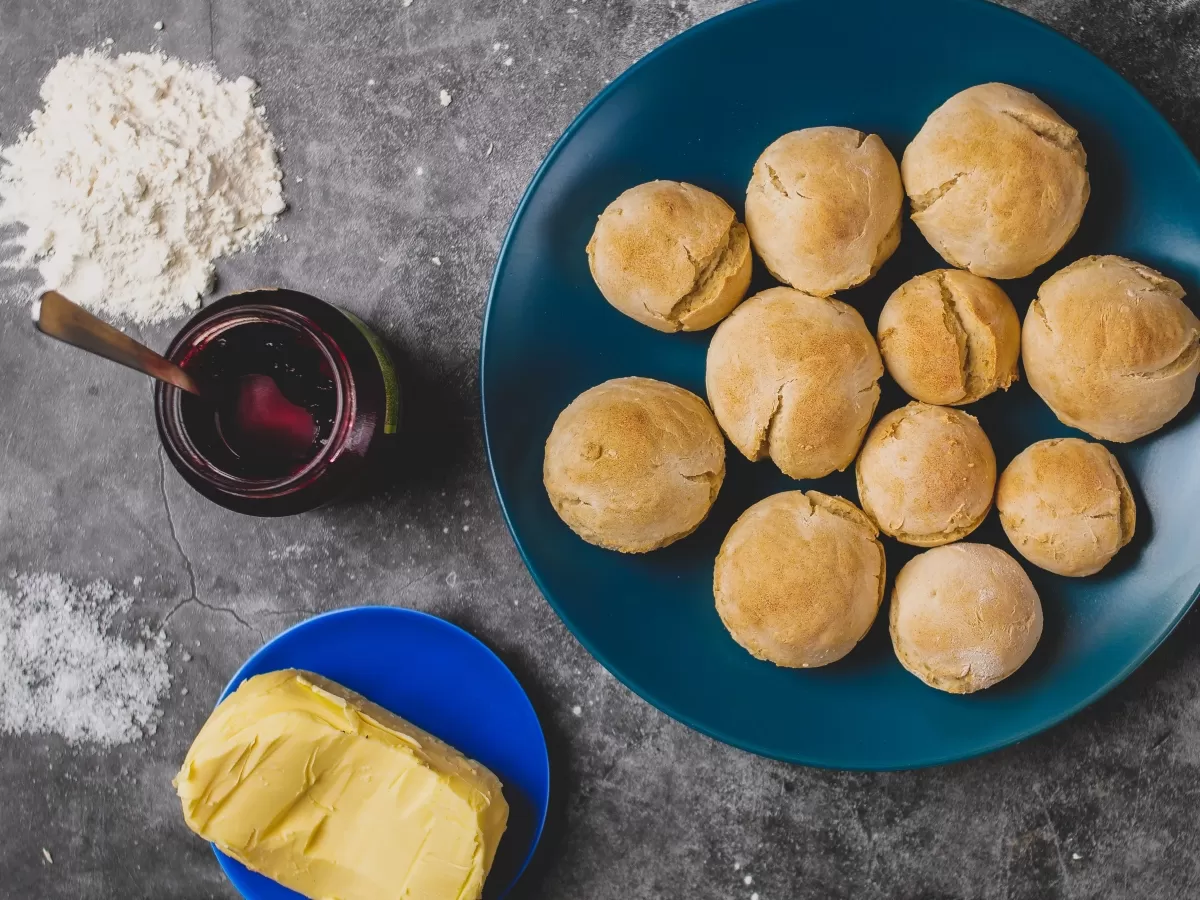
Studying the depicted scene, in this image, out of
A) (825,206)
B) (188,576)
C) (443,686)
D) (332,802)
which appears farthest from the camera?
(188,576)

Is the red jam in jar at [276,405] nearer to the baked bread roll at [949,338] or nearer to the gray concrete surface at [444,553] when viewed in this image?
the gray concrete surface at [444,553]

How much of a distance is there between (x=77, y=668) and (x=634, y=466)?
3.34 feet

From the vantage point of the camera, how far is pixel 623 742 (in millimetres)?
1436

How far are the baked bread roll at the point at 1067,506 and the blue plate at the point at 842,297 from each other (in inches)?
2.4

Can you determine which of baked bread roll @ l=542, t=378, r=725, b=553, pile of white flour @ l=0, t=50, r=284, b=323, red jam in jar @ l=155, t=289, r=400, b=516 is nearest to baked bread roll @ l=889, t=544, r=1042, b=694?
baked bread roll @ l=542, t=378, r=725, b=553

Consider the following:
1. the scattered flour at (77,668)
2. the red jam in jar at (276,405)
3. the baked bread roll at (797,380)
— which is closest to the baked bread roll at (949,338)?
the baked bread roll at (797,380)

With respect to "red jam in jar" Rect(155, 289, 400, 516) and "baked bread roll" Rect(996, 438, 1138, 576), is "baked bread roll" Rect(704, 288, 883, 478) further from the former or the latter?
"red jam in jar" Rect(155, 289, 400, 516)

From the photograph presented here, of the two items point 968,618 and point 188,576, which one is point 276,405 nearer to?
point 188,576

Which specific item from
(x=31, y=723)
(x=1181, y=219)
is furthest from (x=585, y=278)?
(x=31, y=723)

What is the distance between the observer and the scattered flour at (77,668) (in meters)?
1.50

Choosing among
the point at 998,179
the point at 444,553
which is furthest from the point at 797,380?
the point at 444,553

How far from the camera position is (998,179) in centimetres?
117

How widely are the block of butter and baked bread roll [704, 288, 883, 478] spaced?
2.10 feet

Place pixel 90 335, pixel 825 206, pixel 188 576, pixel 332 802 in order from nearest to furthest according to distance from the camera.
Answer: pixel 90 335 < pixel 825 206 < pixel 332 802 < pixel 188 576
